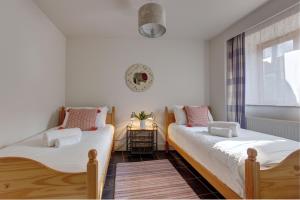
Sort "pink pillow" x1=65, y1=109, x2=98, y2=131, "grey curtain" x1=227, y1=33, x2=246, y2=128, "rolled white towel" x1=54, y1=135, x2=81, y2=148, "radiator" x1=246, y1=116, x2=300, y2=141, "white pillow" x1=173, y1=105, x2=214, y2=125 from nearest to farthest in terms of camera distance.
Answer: "rolled white towel" x1=54, y1=135, x2=81, y2=148, "radiator" x1=246, y1=116, x2=300, y2=141, "pink pillow" x1=65, y1=109, x2=98, y2=131, "grey curtain" x1=227, y1=33, x2=246, y2=128, "white pillow" x1=173, y1=105, x2=214, y2=125

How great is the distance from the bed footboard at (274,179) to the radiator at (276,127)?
1113 millimetres

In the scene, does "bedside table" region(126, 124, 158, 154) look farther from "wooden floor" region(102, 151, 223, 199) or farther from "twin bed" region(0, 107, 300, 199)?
"twin bed" region(0, 107, 300, 199)

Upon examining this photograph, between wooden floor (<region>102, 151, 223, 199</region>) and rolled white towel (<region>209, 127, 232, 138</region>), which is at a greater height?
rolled white towel (<region>209, 127, 232, 138</region>)

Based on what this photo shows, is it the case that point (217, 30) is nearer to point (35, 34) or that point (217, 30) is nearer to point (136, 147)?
point (136, 147)

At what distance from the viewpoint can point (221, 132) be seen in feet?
7.00

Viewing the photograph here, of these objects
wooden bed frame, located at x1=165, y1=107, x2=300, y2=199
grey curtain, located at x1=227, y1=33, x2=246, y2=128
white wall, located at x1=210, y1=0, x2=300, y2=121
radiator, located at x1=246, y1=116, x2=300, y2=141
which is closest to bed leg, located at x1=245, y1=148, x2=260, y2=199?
wooden bed frame, located at x1=165, y1=107, x2=300, y2=199

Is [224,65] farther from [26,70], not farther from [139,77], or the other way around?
[26,70]

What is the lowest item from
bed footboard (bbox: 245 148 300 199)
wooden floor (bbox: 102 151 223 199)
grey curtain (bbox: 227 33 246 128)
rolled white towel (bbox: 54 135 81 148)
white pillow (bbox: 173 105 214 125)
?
wooden floor (bbox: 102 151 223 199)

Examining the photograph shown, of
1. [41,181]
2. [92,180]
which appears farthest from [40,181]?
[92,180]

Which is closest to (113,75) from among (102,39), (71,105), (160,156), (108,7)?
(102,39)

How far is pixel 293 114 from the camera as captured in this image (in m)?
2.19

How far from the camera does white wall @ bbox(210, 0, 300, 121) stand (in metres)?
2.20

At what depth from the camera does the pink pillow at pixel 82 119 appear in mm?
2648

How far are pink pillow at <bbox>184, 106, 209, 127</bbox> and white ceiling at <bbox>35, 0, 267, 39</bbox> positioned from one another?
140 cm
